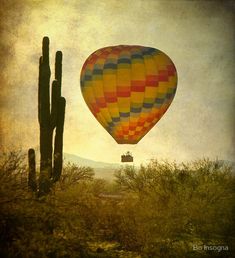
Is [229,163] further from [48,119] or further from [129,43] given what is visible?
[48,119]

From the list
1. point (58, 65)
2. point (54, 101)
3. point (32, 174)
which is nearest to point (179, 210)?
point (32, 174)

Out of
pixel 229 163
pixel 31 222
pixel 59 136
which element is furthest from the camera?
pixel 229 163

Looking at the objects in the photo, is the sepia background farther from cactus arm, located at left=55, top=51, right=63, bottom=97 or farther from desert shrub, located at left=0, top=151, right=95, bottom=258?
desert shrub, located at left=0, top=151, right=95, bottom=258

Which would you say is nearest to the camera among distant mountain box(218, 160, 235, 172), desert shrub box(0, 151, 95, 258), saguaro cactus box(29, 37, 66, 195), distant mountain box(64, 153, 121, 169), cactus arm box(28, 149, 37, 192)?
desert shrub box(0, 151, 95, 258)

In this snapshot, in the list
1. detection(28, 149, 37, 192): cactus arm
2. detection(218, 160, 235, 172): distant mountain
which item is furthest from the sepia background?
detection(28, 149, 37, 192): cactus arm

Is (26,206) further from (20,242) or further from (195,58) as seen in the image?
(195,58)

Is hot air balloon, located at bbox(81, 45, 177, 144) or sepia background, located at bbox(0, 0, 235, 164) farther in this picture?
hot air balloon, located at bbox(81, 45, 177, 144)

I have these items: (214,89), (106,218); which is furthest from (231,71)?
(106,218)
